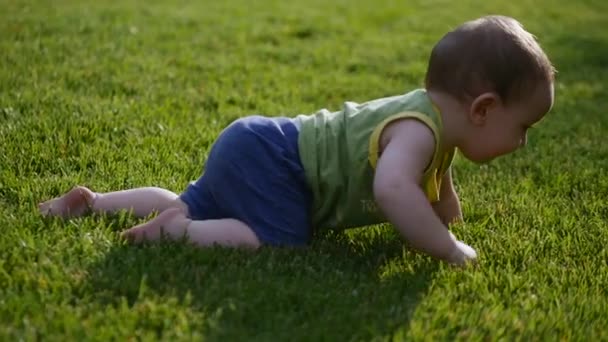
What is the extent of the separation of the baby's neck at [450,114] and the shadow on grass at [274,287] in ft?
1.58

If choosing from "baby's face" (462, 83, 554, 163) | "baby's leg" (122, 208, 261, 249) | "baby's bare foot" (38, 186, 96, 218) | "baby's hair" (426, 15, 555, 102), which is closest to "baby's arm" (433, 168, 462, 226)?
"baby's face" (462, 83, 554, 163)

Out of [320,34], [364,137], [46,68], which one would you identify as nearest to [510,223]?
[364,137]

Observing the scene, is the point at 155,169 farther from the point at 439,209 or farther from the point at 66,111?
the point at 439,209

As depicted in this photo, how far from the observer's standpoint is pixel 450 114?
3057mm

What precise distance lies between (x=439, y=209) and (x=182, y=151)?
144 cm

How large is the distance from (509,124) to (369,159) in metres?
0.53

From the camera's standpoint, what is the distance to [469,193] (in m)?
4.09

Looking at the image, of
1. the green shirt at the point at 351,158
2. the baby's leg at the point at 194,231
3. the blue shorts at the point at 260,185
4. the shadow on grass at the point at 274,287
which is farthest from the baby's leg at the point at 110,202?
the green shirt at the point at 351,158

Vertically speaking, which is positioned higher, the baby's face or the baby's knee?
the baby's face

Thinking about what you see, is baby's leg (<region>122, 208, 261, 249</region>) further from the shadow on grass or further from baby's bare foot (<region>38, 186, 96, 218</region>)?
baby's bare foot (<region>38, 186, 96, 218</region>)

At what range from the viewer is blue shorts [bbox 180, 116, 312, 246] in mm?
3197

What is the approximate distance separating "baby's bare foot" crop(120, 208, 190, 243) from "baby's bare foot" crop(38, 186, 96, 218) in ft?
1.00

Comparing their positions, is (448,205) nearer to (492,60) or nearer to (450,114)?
(450,114)

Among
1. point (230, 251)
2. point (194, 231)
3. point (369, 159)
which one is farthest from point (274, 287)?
point (369, 159)
